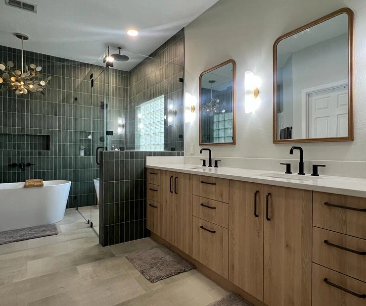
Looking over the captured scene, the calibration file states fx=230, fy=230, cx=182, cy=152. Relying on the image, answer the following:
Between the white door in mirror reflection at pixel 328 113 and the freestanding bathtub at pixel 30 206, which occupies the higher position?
the white door in mirror reflection at pixel 328 113

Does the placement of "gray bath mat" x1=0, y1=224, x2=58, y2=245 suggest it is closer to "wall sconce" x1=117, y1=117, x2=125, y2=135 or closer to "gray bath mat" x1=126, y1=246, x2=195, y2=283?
"gray bath mat" x1=126, y1=246, x2=195, y2=283

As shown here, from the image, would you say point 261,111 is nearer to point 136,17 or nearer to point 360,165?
point 360,165

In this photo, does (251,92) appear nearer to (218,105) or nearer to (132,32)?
(218,105)

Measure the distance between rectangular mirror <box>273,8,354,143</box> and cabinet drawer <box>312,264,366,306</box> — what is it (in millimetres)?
891

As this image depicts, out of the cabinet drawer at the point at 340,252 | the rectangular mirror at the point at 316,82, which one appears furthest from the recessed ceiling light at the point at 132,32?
the cabinet drawer at the point at 340,252

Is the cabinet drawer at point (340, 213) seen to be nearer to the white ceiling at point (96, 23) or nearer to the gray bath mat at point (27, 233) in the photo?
the white ceiling at point (96, 23)

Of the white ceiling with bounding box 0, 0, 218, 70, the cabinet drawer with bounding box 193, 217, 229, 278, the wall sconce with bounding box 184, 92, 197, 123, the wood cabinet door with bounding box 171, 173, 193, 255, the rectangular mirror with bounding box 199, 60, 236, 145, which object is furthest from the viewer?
the wall sconce with bounding box 184, 92, 197, 123

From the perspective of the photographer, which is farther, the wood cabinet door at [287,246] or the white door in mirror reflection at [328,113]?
the white door in mirror reflection at [328,113]

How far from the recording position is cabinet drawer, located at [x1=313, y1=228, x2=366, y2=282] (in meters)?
1.01

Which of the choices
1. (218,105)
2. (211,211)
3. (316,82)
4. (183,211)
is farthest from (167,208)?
(316,82)

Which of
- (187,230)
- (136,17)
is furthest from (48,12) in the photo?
(187,230)

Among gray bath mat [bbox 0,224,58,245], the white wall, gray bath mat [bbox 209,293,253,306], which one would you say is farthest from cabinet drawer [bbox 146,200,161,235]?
gray bath mat [bbox 0,224,58,245]

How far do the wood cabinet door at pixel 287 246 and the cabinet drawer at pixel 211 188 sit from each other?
35 centimetres

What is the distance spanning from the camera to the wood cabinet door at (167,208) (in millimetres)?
2328
